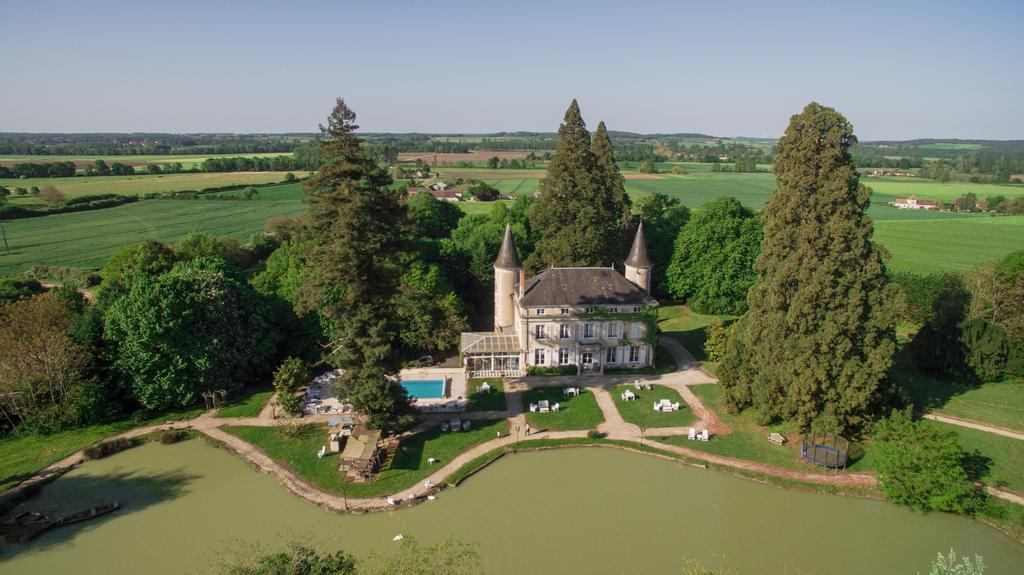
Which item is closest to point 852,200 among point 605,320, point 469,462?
point 605,320

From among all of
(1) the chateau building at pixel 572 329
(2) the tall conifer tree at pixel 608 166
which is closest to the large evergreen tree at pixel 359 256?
(1) the chateau building at pixel 572 329

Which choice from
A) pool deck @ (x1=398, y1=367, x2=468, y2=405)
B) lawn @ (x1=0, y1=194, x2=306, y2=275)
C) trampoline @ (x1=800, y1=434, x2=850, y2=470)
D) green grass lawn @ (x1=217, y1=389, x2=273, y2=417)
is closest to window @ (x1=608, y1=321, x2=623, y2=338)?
pool deck @ (x1=398, y1=367, x2=468, y2=405)

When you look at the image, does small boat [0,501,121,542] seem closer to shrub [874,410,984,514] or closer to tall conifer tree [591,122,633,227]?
shrub [874,410,984,514]

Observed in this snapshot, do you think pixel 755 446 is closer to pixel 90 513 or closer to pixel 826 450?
pixel 826 450

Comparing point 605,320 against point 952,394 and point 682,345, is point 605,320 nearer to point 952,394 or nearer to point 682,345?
point 682,345

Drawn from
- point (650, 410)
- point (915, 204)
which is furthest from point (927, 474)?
point (915, 204)

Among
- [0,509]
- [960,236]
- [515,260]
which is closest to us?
[0,509]
